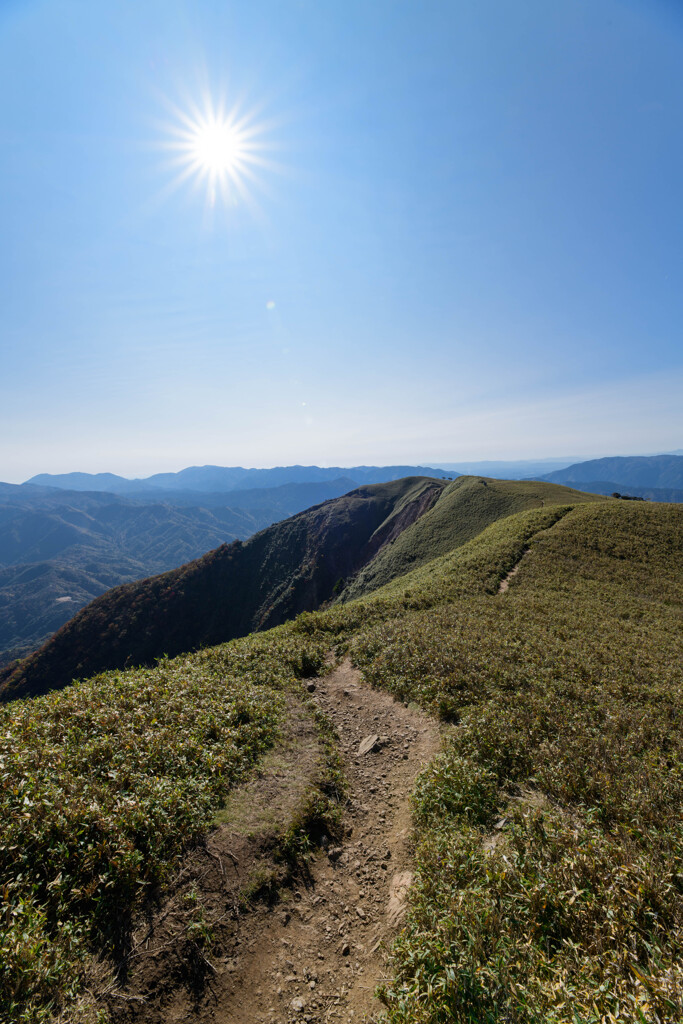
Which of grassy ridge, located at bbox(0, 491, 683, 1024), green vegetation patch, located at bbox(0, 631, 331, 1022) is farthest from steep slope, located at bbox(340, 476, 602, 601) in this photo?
green vegetation patch, located at bbox(0, 631, 331, 1022)

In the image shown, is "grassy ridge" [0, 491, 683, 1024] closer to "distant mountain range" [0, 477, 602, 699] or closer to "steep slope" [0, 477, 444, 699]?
"distant mountain range" [0, 477, 602, 699]

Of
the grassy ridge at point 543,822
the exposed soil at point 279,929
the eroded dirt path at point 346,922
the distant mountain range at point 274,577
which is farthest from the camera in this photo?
the distant mountain range at point 274,577

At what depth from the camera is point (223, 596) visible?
9738 cm

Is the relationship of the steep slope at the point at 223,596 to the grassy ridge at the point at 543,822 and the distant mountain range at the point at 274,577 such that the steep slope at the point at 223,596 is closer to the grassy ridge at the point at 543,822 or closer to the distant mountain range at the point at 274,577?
the distant mountain range at the point at 274,577

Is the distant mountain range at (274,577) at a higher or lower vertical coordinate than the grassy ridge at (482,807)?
lower

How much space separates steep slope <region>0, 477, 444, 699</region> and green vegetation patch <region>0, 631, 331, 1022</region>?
70.3 meters

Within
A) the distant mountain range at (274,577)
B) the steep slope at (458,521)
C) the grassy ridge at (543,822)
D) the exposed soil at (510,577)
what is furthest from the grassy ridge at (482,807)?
the distant mountain range at (274,577)

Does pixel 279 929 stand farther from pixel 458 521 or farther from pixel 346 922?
pixel 458 521

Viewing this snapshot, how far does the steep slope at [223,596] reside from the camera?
81.9 metres

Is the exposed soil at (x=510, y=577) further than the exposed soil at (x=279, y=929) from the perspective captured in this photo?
Yes

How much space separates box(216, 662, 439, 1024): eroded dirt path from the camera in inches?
200

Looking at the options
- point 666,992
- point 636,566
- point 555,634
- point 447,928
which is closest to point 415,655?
point 555,634

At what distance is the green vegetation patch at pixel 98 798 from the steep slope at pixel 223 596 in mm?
70344

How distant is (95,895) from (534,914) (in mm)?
6180
